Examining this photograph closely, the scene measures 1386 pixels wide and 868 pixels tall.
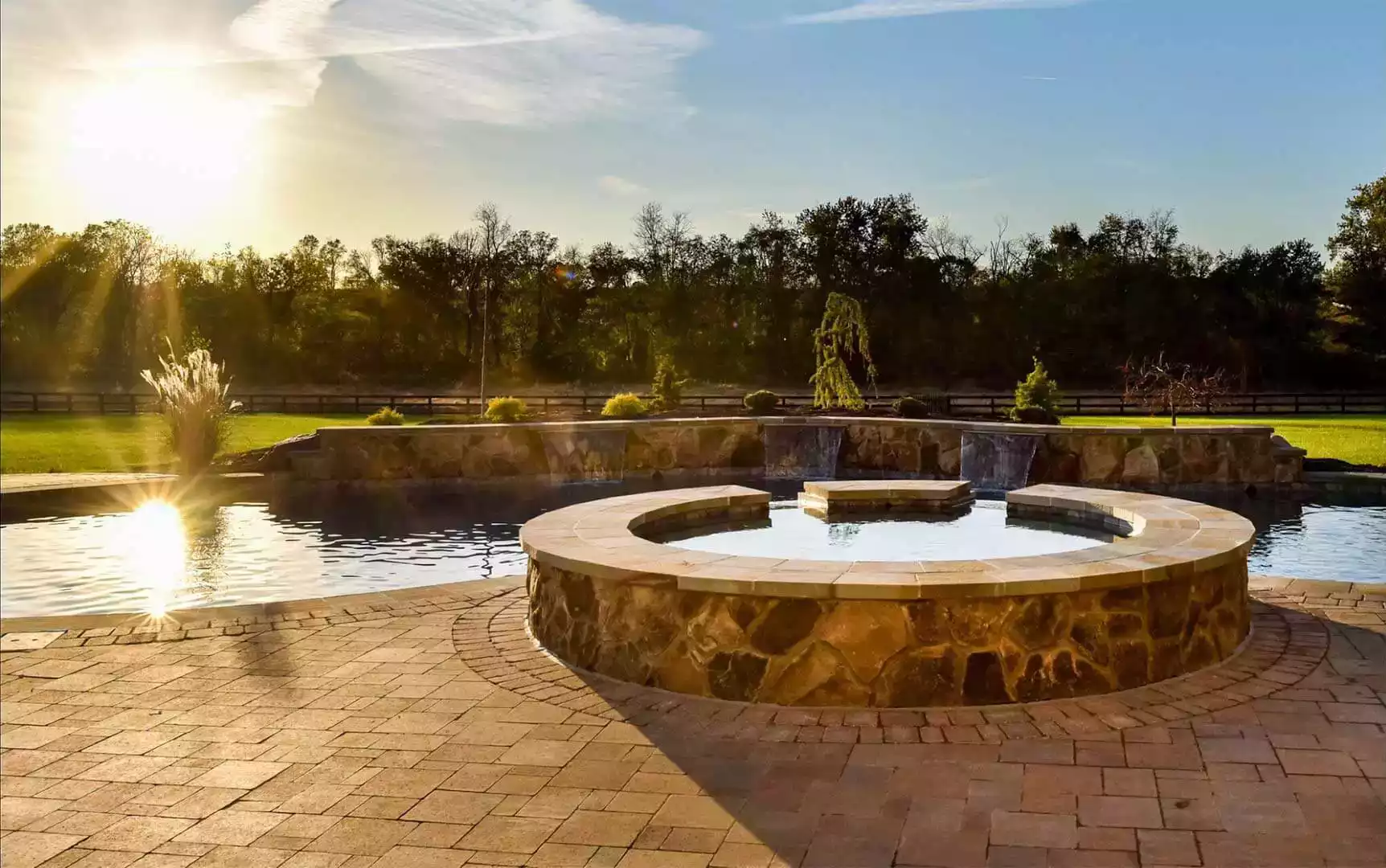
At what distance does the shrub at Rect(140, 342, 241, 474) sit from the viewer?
587 inches

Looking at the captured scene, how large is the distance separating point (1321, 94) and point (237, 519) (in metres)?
10.5

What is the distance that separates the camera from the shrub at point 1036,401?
1966cm

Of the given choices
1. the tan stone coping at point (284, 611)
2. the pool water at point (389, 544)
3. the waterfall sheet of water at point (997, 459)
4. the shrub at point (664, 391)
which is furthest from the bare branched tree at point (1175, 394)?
the tan stone coping at point (284, 611)

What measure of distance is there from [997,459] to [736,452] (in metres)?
4.25

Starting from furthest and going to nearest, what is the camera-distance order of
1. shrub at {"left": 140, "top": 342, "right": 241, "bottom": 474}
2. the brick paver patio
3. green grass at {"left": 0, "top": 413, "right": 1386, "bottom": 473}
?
shrub at {"left": 140, "top": 342, "right": 241, "bottom": 474} → green grass at {"left": 0, "top": 413, "right": 1386, "bottom": 473} → the brick paver patio

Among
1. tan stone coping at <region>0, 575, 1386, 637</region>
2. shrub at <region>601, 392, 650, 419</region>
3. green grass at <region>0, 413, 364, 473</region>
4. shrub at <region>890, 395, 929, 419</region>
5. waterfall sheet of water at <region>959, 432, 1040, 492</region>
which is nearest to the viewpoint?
tan stone coping at <region>0, 575, 1386, 637</region>

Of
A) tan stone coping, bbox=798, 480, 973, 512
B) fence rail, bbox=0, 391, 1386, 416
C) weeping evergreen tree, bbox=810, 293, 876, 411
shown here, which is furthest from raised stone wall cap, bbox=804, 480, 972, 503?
fence rail, bbox=0, 391, 1386, 416

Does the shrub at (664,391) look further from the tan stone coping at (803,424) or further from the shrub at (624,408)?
the tan stone coping at (803,424)

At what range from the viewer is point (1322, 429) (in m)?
24.5

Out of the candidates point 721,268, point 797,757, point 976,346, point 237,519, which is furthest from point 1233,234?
point 797,757

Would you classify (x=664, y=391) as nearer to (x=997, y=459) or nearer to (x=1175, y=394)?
(x=997, y=459)

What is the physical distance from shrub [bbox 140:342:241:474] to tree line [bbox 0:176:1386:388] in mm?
28650

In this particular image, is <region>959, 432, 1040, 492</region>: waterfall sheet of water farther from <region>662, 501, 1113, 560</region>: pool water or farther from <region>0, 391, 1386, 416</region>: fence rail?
<region>0, 391, 1386, 416</region>: fence rail

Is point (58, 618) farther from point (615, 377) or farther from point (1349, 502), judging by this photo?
point (615, 377)
